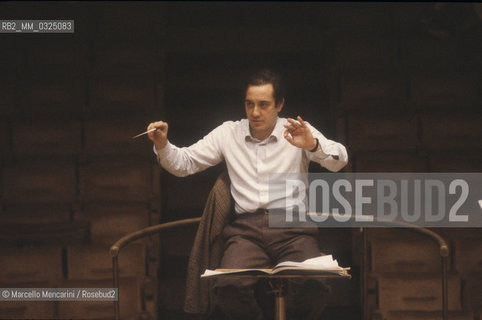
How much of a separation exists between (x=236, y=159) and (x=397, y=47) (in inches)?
59.6

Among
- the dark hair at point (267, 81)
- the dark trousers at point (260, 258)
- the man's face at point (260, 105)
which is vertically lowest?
the dark trousers at point (260, 258)

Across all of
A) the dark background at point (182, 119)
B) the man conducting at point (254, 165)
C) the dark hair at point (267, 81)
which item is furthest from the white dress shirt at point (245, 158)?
the dark background at point (182, 119)

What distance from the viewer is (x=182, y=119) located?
2852 millimetres

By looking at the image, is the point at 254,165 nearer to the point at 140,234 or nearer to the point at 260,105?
the point at 260,105

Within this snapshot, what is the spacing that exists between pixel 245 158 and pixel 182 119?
1309 millimetres

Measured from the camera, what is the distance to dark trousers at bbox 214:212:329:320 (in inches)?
57.6

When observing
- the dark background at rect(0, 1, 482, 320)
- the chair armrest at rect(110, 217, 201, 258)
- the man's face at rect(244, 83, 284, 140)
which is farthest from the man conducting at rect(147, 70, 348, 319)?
the dark background at rect(0, 1, 482, 320)

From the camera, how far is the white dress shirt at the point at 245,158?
1563mm

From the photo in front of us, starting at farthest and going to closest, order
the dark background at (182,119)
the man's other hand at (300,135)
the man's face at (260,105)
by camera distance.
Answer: the dark background at (182,119), the man's face at (260,105), the man's other hand at (300,135)

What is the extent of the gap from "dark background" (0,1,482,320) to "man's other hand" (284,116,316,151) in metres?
0.67

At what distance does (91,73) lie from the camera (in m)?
2.75

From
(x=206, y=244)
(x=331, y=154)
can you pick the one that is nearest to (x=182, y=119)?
(x=206, y=244)

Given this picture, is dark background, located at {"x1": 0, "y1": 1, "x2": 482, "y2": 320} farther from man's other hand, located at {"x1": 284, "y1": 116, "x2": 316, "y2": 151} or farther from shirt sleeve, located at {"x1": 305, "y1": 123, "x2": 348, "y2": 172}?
man's other hand, located at {"x1": 284, "y1": 116, "x2": 316, "y2": 151}

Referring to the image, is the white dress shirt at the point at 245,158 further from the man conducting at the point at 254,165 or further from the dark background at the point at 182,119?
the dark background at the point at 182,119
